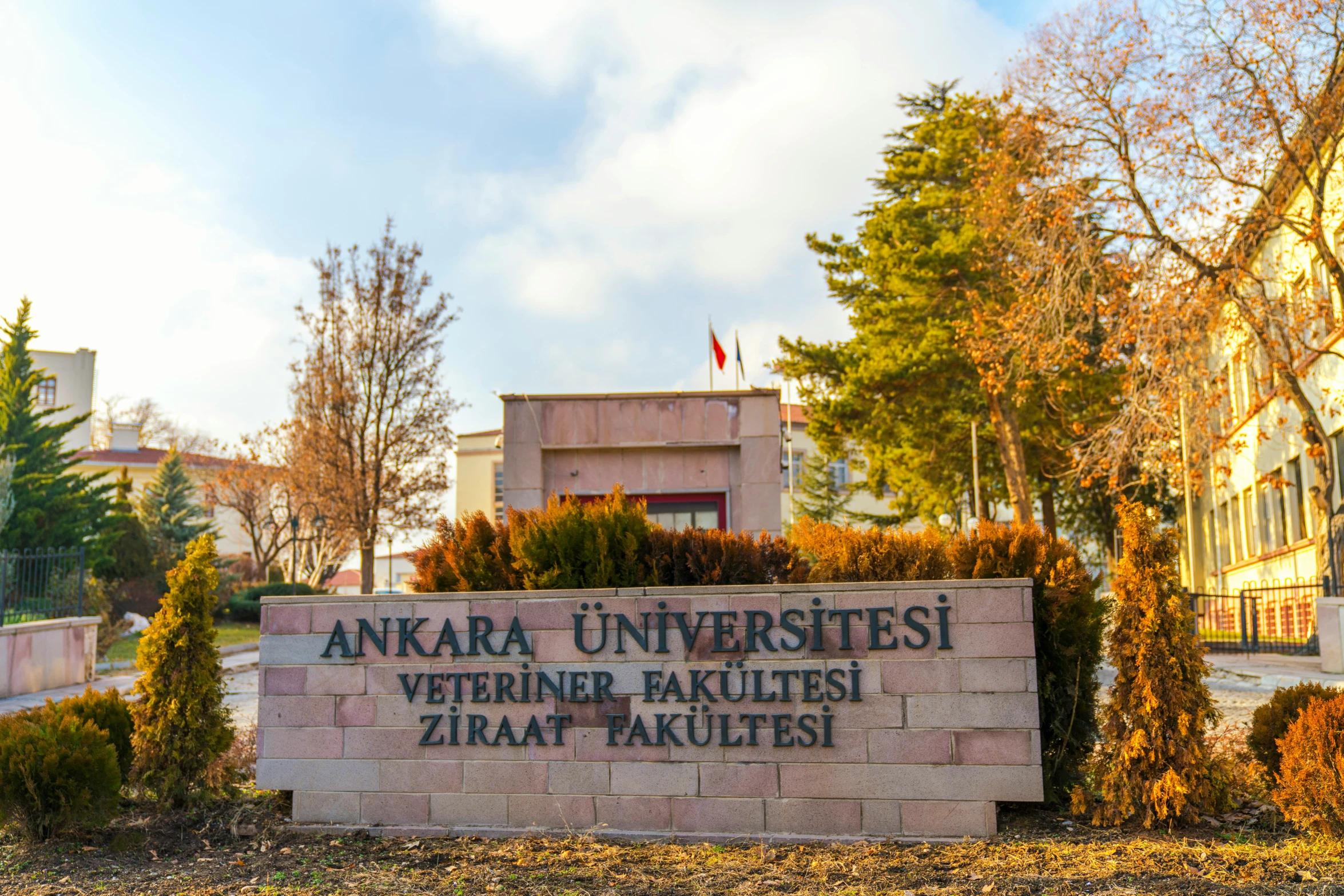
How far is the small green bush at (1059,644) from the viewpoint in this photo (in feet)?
20.7

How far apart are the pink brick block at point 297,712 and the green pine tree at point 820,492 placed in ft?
151

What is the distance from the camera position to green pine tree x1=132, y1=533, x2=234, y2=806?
6.57 meters

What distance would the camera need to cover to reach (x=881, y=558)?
648 centimetres

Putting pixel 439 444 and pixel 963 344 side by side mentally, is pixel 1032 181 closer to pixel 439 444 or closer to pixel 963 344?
pixel 963 344

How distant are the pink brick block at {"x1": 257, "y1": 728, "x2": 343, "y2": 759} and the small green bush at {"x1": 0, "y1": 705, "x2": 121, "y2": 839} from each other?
2.80 ft

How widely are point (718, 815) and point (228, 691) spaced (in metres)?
6.75

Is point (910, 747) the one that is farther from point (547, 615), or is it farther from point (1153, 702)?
point (547, 615)

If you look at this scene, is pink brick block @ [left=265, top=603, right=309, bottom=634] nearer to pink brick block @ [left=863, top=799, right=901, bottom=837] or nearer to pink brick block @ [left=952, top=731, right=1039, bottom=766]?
pink brick block @ [left=863, top=799, right=901, bottom=837]

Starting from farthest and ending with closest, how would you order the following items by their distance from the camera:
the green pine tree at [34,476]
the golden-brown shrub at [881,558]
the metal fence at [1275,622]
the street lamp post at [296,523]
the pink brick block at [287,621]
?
the street lamp post at [296,523] → the green pine tree at [34,476] → the metal fence at [1275,622] → the pink brick block at [287,621] → the golden-brown shrub at [881,558]

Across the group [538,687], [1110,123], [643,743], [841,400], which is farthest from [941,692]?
[841,400]

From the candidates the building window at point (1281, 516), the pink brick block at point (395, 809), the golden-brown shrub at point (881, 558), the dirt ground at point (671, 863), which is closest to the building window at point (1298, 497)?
the building window at point (1281, 516)

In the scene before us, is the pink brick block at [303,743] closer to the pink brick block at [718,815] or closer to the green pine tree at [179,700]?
the green pine tree at [179,700]

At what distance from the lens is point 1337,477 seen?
21156 mm

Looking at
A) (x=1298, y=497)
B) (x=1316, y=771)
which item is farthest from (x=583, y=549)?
(x=1298, y=497)
